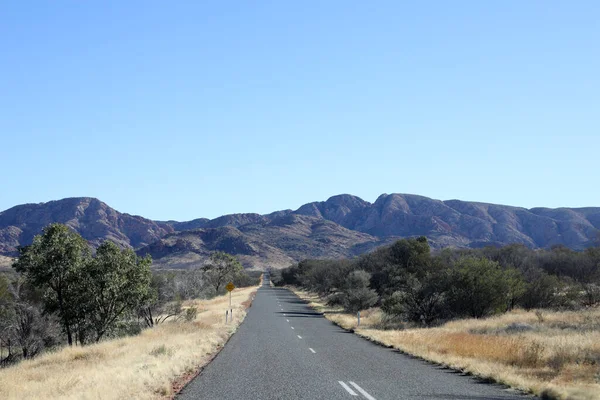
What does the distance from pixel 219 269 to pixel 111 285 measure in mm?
70747

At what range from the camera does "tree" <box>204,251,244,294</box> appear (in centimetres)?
10044

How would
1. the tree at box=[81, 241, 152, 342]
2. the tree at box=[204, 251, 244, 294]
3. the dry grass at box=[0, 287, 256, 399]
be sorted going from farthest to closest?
the tree at box=[204, 251, 244, 294] → the tree at box=[81, 241, 152, 342] → the dry grass at box=[0, 287, 256, 399]

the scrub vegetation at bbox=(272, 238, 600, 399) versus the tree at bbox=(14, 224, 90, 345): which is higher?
the tree at bbox=(14, 224, 90, 345)

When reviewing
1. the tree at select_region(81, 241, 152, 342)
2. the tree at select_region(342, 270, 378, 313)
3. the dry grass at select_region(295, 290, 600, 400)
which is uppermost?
the tree at select_region(81, 241, 152, 342)

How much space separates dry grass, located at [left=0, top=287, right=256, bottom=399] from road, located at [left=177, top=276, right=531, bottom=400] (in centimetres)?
71

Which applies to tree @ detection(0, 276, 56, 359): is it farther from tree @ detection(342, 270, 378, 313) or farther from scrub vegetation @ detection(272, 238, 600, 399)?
tree @ detection(342, 270, 378, 313)

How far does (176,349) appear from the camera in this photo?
19312 millimetres

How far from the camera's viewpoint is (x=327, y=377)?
13.6 metres

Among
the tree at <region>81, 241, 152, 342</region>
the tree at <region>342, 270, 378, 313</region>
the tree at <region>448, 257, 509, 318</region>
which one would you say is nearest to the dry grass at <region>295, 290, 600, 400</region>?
the tree at <region>448, 257, 509, 318</region>

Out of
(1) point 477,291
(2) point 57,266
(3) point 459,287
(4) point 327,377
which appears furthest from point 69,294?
(1) point 477,291

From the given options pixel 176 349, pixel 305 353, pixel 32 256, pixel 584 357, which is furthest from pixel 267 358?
pixel 32 256

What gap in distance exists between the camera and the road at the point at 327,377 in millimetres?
11211

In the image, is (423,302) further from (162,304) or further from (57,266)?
(57,266)

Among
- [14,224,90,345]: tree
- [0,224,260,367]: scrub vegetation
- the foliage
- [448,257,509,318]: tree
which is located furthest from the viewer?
the foliage
